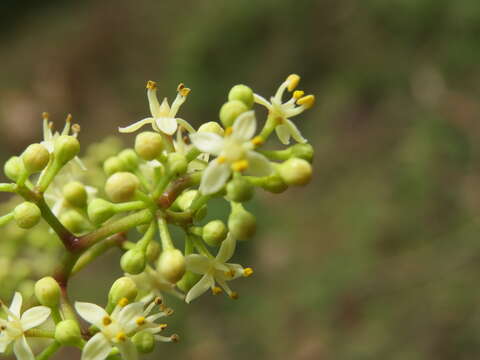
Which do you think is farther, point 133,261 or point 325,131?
point 325,131

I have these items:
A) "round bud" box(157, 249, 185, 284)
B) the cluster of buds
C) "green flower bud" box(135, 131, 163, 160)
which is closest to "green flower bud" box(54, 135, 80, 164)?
the cluster of buds

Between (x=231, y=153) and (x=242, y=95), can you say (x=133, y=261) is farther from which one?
(x=242, y=95)

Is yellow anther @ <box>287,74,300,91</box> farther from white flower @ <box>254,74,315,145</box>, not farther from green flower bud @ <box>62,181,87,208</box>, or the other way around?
green flower bud @ <box>62,181,87,208</box>

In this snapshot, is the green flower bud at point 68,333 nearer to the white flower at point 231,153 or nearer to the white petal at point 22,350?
the white petal at point 22,350

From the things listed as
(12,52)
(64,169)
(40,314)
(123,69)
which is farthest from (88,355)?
(12,52)

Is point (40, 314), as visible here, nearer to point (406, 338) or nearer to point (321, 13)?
point (406, 338)

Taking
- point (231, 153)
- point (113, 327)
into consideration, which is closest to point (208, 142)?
point (231, 153)
